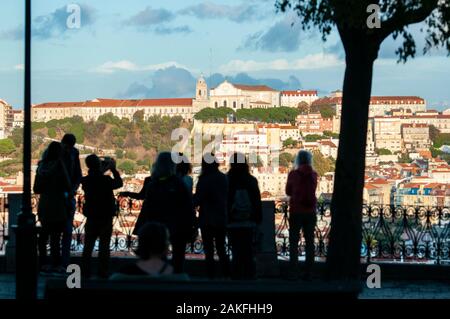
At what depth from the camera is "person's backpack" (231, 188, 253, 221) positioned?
10.9 meters

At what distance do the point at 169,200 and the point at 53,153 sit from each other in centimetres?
165

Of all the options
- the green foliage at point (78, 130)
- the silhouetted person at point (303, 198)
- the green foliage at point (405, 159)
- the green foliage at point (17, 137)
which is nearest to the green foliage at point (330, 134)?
the green foliage at point (405, 159)

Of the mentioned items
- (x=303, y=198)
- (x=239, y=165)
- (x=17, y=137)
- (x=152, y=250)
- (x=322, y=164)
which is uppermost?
(x=17, y=137)

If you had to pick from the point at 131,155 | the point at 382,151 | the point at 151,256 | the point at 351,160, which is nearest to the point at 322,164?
the point at 131,155

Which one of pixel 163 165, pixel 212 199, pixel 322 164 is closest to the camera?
pixel 163 165

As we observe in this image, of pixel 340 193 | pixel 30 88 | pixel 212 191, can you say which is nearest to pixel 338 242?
pixel 340 193

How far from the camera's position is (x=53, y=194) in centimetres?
1138

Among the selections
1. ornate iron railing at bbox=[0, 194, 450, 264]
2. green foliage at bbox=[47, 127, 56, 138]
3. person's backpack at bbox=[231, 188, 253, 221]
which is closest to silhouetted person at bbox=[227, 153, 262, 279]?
person's backpack at bbox=[231, 188, 253, 221]

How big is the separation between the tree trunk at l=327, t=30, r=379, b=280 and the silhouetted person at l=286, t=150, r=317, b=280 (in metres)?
0.33

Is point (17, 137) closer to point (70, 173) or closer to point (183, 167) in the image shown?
point (70, 173)

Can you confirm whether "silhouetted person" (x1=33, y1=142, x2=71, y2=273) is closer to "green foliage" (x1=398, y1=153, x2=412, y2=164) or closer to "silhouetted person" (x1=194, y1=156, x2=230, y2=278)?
"silhouetted person" (x1=194, y1=156, x2=230, y2=278)
